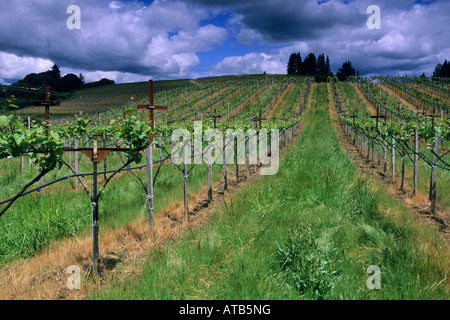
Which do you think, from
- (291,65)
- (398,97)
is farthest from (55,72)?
(398,97)

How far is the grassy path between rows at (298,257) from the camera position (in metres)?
3.16

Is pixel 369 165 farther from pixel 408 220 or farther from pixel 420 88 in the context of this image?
pixel 420 88

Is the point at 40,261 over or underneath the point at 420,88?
underneath

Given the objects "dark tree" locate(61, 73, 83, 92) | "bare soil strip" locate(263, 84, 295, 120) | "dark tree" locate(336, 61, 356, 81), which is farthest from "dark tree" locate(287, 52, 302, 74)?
"dark tree" locate(61, 73, 83, 92)

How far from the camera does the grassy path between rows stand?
316 centimetres

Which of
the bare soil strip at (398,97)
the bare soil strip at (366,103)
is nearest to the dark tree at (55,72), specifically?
the bare soil strip at (366,103)

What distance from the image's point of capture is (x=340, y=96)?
5188 centimetres

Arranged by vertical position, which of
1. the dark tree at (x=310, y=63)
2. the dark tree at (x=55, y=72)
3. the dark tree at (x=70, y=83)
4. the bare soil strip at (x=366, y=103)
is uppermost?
the dark tree at (x=310, y=63)

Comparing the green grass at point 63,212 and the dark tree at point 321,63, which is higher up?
the dark tree at point 321,63

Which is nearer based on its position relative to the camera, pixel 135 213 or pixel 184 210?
pixel 135 213

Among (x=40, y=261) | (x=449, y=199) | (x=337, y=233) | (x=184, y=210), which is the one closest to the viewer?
(x=40, y=261)

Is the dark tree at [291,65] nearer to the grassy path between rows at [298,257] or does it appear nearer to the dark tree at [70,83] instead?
the dark tree at [70,83]

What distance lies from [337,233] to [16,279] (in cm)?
486
